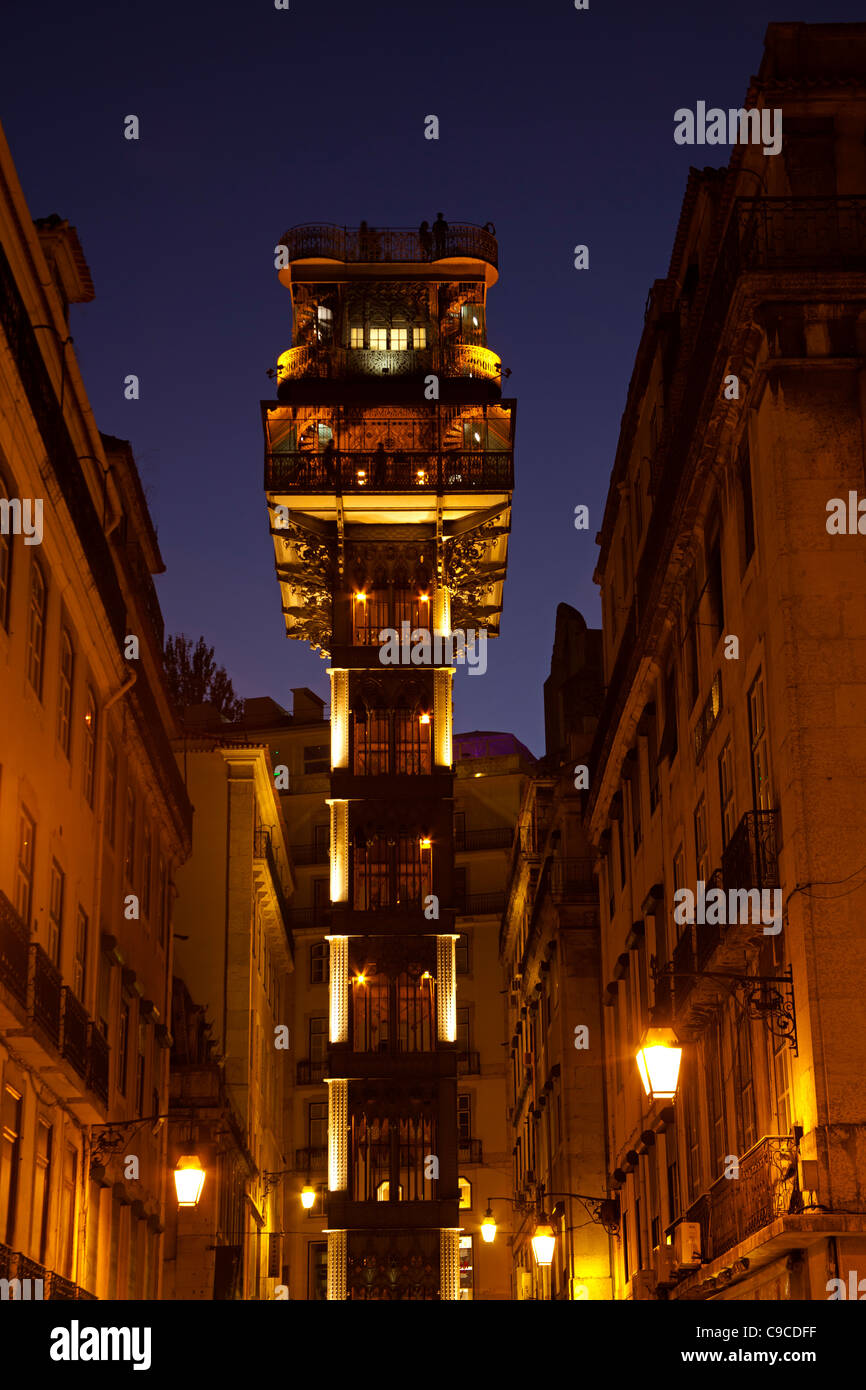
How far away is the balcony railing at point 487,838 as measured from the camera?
8038 centimetres

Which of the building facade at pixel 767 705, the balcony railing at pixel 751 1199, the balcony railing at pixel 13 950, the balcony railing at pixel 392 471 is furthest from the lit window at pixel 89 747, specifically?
the balcony railing at pixel 392 471

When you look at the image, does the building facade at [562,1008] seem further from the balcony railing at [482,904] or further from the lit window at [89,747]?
the lit window at [89,747]

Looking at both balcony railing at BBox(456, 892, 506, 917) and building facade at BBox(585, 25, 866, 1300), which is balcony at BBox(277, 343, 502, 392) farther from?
balcony railing at BBox(456, 892, 506, 917)

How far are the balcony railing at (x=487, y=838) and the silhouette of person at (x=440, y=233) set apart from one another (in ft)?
106

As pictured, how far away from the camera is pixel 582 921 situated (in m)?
49.5

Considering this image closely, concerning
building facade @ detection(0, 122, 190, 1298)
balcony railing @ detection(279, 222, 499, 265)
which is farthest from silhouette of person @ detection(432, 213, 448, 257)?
building facade @ detection(0, 122, 190, 1298)

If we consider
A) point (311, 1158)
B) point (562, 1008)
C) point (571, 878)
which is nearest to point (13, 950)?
point (562, 1008)

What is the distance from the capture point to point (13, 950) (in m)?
23.9

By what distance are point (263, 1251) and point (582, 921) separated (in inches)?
854

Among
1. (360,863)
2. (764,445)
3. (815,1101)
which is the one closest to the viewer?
(815,1101)
